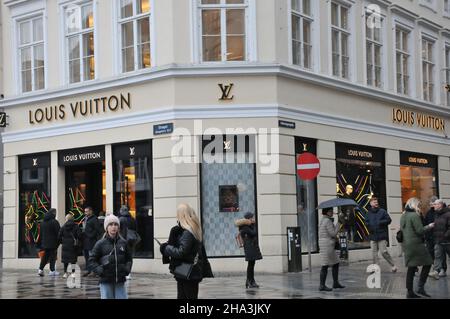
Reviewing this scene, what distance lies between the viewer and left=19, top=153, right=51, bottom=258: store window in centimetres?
2362

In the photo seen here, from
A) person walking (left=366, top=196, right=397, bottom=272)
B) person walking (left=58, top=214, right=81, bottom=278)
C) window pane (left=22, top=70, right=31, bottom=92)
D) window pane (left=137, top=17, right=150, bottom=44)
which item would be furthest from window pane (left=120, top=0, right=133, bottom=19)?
person walking (left=366, top=196, right=397, bottom=272)

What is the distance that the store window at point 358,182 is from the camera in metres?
22.9

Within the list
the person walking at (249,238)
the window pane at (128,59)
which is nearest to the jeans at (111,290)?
the person walking at (249,238)

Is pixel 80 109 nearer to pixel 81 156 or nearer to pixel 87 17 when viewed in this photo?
pixel 81 156

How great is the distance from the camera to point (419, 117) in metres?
27.1

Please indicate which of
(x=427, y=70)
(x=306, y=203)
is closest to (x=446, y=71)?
(x=427, y=70)

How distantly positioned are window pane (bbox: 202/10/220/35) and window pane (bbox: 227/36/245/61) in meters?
0.44

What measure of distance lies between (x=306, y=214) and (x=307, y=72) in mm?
3921

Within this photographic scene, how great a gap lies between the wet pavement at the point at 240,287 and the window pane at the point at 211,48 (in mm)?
5668

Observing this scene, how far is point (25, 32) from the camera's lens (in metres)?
24.2

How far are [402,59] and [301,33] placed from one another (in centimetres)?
648

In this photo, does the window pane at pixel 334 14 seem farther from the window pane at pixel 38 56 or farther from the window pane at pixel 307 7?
the window pane at pixel 38 56

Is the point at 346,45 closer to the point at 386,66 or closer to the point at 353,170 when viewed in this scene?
the point at 386,66
